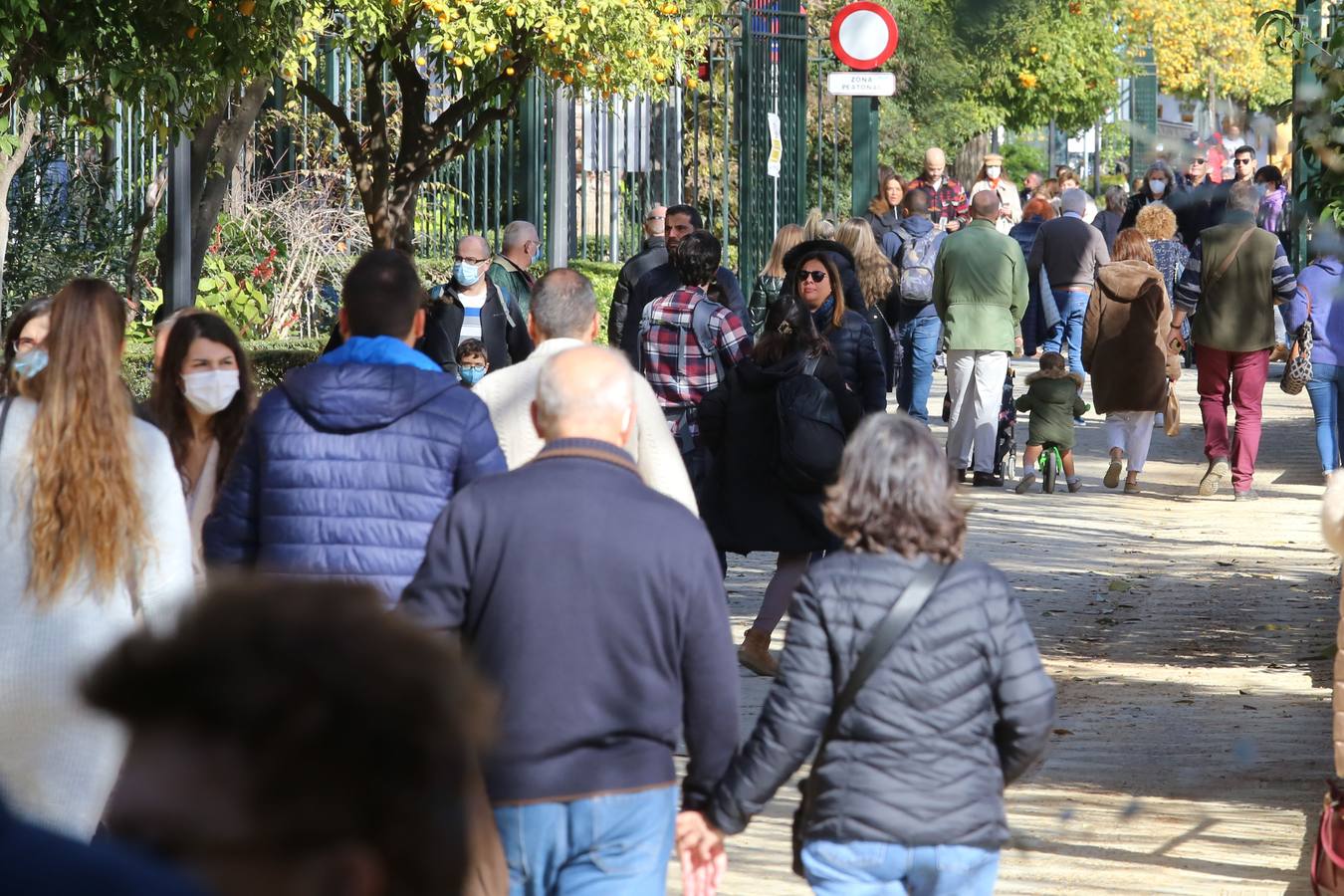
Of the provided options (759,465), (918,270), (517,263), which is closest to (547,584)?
(759,465)

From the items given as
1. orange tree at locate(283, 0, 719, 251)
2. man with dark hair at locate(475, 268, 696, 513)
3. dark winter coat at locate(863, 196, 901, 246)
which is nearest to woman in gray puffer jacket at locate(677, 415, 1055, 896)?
man with dark hair at locate(475, 268, 696, 513)

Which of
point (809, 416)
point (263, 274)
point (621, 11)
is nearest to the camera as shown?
point (809, 416)

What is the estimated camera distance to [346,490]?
14.1 ft

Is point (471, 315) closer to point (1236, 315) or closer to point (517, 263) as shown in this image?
point (517, 263)

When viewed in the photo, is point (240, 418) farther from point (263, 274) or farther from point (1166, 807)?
point (263, 274)

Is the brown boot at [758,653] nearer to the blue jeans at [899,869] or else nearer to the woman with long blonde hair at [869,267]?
the blue jeans at [899,869]

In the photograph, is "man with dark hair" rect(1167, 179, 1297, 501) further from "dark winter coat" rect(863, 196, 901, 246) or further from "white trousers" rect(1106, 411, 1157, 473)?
"dark winter coat" rect(863, 196, 901, 246)

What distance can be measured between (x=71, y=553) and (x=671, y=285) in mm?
5680

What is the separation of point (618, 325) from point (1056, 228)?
23.7ft

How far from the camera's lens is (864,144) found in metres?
18.7

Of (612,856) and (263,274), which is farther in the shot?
(263,274)

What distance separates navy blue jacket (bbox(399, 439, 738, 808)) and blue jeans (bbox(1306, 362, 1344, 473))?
8904 millimetres

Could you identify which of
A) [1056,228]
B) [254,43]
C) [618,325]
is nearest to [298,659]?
[254,43]

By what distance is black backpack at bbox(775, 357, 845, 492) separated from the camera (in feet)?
25.2
